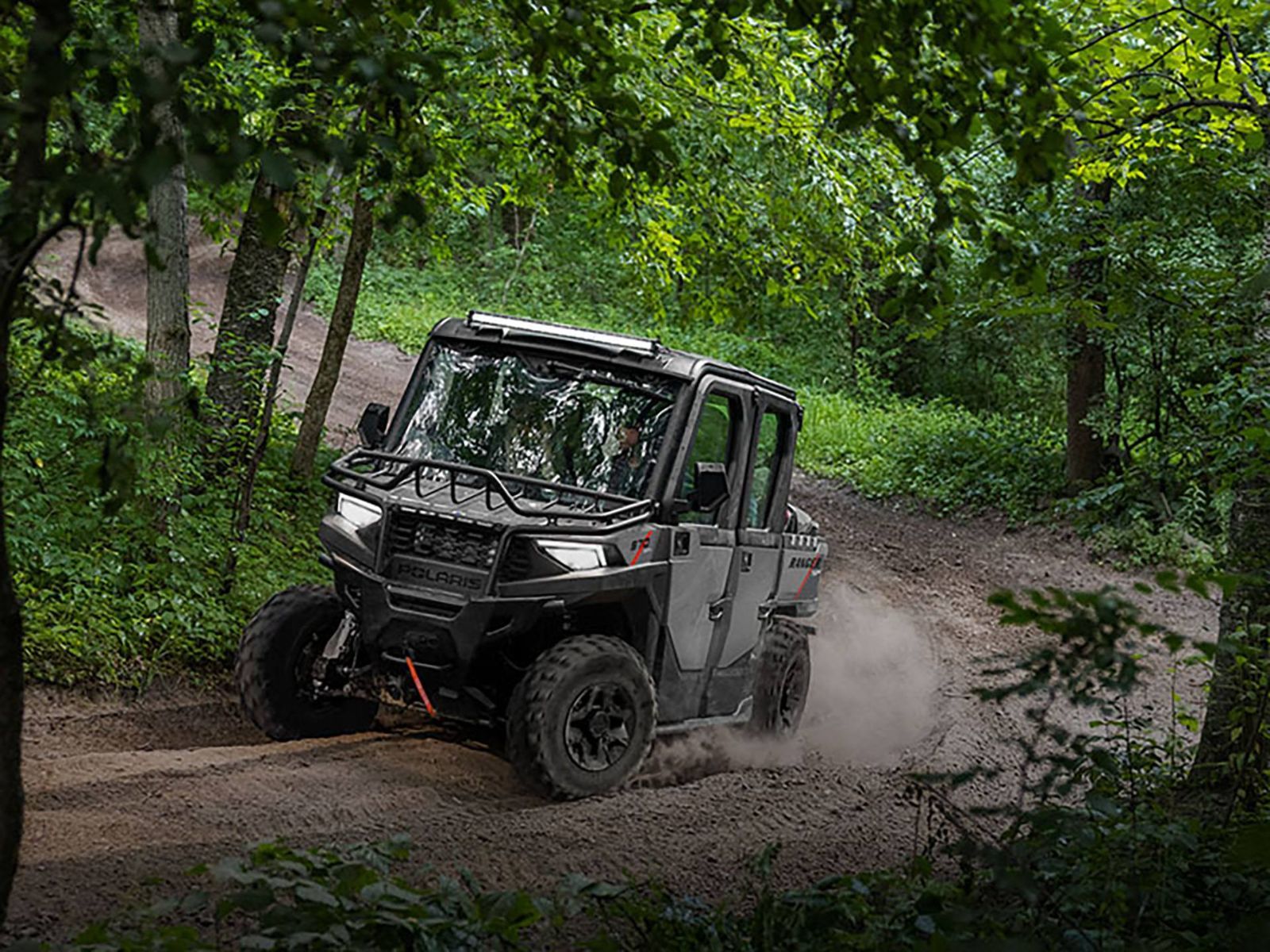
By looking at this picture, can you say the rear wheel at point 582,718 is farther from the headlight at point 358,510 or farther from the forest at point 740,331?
the headlight at point 358,510

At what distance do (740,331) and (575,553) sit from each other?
16.2 feet

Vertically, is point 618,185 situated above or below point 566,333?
above

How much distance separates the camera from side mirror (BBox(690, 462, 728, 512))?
7.19 metres

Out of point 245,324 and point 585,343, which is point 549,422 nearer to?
point 585,343

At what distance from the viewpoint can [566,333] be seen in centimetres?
772

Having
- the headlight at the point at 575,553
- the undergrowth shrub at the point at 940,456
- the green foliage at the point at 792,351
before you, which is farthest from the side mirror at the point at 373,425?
the undergrowth shrub at the point at 940,456

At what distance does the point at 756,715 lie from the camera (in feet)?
29.0

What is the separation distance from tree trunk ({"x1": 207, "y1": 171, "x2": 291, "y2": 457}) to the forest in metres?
0.06

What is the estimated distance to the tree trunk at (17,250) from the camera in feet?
7.60

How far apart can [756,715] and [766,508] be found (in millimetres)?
1422

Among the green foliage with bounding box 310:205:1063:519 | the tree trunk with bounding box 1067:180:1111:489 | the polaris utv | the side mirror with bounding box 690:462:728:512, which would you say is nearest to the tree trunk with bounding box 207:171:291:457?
the green foliage with bounding box 310:205:1063:519

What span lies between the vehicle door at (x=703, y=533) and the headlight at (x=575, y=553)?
2.15 ft

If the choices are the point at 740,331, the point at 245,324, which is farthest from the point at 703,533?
the point at 245,324

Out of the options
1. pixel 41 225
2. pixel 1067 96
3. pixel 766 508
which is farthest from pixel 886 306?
pixel 766 508
